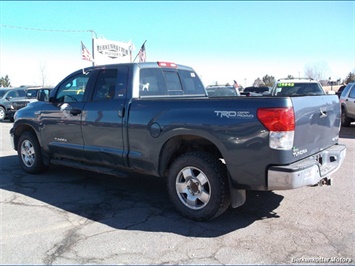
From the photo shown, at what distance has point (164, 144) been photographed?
444 centimetres

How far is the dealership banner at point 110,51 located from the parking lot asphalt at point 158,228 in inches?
804

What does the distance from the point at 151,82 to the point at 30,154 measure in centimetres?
309

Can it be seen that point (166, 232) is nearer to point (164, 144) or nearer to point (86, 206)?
point (164, 144)

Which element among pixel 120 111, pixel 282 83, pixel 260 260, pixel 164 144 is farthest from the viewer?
pixel 282 83

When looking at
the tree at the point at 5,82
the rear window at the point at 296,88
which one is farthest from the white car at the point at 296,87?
the tree at the point at 5,82

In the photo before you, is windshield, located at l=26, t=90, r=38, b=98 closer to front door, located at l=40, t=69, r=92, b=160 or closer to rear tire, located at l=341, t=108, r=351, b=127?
front door, located at l=40, t=69, r=92, b=160

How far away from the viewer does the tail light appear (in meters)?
3.50

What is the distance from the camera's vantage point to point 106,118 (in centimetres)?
502

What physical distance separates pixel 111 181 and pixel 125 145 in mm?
1528

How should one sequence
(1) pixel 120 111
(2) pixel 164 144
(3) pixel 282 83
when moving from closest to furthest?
1. (2) pixel 164 144
2. (1) pixel 120 111
3. (3) pixel 282 83

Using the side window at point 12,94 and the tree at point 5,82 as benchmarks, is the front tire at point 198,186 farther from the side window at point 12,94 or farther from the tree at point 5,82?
the tree at point 5,82

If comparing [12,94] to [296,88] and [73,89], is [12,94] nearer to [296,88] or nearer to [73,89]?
[296,88]

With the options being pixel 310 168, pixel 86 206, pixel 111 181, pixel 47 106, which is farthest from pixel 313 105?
pixel 47 106

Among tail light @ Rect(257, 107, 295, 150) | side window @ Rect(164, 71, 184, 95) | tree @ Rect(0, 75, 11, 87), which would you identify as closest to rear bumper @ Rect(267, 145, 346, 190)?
tail light @ Rect(257, 107, 295, 150)
